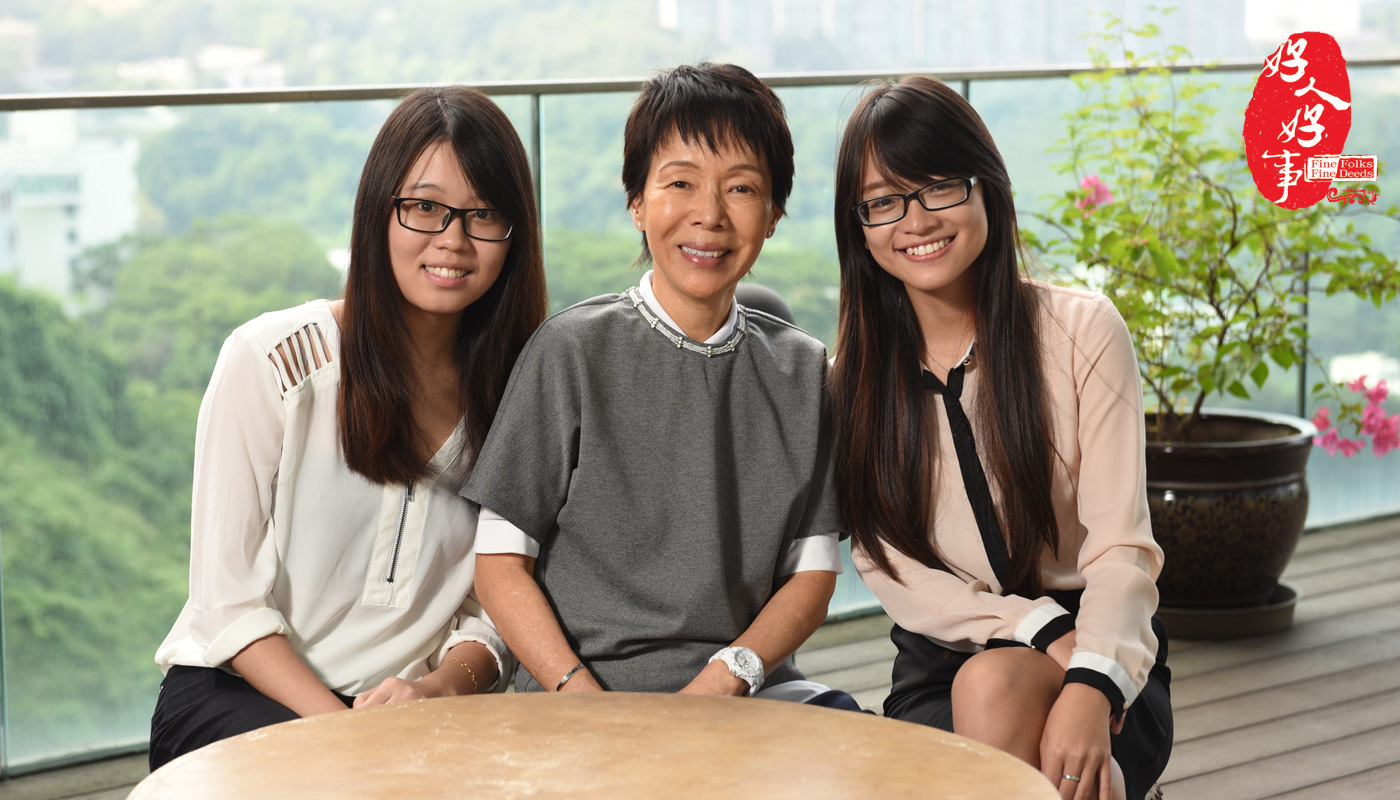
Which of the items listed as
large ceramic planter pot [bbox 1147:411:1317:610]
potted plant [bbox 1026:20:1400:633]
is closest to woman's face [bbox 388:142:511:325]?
potted plant [bbox 1026:20:1400:633]

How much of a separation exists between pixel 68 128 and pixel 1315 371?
3.65 m

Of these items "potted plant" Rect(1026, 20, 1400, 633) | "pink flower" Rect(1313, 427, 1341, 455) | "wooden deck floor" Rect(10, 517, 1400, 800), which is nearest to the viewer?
"wooden deck floor" Rect(10, 517, 1400, 800)

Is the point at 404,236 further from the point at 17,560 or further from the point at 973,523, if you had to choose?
the point at 17,560

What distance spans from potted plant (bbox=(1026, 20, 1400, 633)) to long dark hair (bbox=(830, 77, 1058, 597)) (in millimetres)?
1402

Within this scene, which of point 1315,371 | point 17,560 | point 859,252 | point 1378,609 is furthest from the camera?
point 1315,371

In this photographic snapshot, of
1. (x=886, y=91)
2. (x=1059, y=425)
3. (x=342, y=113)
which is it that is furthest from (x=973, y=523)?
(x=342, y=113)

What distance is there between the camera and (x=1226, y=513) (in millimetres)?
3109

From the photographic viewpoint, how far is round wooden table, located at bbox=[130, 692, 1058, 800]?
3.67 feet

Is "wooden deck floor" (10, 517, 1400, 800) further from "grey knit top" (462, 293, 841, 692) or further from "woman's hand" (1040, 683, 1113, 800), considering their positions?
"grey knit top" (462, 293, 841, 692)

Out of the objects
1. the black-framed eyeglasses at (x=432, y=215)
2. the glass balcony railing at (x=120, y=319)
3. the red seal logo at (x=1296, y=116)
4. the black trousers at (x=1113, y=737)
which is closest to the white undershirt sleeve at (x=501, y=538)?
the black-framed eyeglasses at (x=432, y=215)

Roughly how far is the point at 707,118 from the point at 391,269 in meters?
0.48

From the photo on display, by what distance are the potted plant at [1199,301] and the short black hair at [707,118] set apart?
161 centimetres

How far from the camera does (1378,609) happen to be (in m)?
3.45

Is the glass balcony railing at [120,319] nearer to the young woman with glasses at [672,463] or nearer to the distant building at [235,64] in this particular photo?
the young woman with glasses at [672,463]
